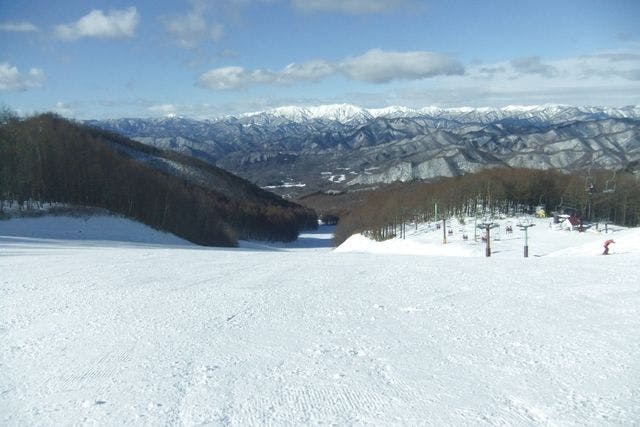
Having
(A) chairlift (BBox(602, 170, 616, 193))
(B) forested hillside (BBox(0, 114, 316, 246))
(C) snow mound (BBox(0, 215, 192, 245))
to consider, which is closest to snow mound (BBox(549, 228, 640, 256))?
(C) snow mound (BBox(0, 215, 192, 245))

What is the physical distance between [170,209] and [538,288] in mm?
44934

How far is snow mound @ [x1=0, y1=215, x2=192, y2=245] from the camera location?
93.2 feet

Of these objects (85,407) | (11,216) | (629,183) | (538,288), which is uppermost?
(629,183)

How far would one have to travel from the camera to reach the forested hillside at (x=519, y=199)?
60.4 metres

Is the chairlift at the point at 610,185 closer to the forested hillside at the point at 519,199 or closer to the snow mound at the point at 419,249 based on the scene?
the forested hillside at the point at 519,199

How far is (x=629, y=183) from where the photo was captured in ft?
202

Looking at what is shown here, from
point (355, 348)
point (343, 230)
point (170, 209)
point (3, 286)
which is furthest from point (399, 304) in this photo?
point (343, 230)

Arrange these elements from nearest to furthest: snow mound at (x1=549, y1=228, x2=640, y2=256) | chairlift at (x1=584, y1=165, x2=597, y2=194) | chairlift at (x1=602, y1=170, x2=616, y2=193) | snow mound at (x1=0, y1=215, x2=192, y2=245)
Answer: snow mound at (x1=549, y1=228, x2=640, y2=256) → snow mound at (x1=0, y1=215, x2=192, y2=245) → chairlift at (x1=584, y1=165, x2=597, y2=194) → chairlift at (x1=602, y1=170, x2=616, y2=193)

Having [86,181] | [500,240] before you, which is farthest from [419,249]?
[86,181]

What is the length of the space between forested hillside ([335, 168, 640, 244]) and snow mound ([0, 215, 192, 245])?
3376 cm

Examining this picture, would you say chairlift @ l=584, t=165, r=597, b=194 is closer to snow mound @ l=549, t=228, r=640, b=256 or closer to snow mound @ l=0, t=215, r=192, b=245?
snow mound @ l=549, t=228, r=640, b=256

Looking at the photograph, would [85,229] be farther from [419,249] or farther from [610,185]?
[610,185]

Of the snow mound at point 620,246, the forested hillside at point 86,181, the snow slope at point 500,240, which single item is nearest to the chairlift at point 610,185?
the snow slope at point 500,240

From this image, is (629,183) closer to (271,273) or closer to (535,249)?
(535,249)
